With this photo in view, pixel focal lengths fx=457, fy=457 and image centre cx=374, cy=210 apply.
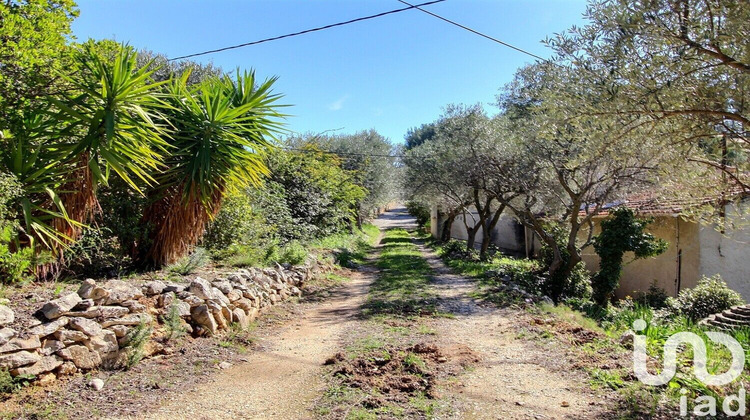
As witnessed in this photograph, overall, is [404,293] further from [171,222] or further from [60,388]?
[60,388]

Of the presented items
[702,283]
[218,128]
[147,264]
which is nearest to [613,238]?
[702,283]

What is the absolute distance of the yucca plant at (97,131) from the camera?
5152 mm

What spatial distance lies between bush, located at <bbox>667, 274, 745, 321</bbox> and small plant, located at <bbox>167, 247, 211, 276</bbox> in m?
9.21

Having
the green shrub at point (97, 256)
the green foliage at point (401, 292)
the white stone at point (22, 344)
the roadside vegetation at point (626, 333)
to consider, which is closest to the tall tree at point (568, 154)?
the roadside vegetation at point (626, 333)

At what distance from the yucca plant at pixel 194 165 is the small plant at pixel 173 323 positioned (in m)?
1.76

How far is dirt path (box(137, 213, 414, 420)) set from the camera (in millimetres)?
3932

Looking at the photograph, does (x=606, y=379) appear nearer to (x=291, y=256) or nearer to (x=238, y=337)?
(x=238, y=337)

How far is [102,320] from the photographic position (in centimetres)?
454

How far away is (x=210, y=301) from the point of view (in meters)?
6.11

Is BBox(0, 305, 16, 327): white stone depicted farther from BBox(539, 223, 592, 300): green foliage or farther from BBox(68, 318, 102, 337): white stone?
BBox(539, 223, 592, 300): green foliage

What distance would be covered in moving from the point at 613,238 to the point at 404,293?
207 inches

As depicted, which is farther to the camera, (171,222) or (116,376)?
(171,222)

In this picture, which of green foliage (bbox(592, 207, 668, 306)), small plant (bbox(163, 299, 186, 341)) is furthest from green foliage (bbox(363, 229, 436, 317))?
green foliage (bbox(592, 207, 668, 306))

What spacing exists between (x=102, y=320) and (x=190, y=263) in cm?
251
